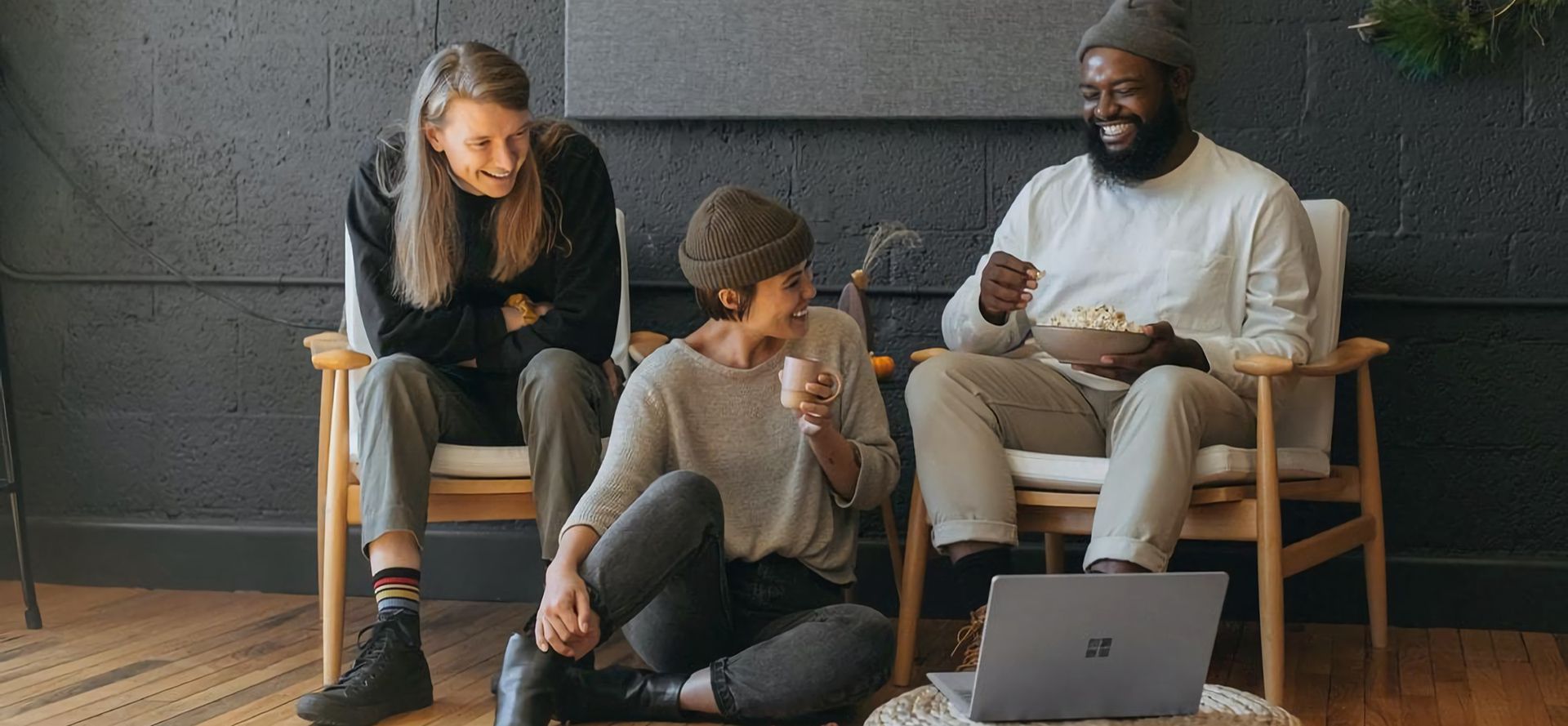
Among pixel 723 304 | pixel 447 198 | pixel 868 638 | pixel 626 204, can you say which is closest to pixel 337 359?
pixel 447 198

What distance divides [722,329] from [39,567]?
2.15 m

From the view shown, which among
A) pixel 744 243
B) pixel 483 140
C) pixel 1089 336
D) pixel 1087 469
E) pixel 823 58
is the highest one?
pixel 823 58

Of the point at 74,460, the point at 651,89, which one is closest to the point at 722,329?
the point at 651,89

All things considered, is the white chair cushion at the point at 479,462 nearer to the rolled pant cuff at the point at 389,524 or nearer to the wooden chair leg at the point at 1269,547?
the rolled pant cuff at the point at 389,524

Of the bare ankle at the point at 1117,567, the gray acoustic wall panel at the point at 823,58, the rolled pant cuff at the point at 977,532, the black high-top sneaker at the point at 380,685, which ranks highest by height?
the gray acoustic wall panel at the point at 823,58

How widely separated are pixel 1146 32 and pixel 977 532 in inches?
38.0

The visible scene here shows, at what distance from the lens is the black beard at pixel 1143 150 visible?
105 inches

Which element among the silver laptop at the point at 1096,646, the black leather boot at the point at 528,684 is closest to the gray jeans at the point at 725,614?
the black leather boot at the point at 528,684

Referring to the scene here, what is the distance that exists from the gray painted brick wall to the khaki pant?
635mm

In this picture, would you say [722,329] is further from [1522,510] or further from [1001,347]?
[1522,510]

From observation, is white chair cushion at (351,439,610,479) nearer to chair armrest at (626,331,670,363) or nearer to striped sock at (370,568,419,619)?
striped sock at (370,568,419,619)

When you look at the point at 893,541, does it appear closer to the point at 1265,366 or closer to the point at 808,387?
the point at 1265,366

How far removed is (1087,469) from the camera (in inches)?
93.7

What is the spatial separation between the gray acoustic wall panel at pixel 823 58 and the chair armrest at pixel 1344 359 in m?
0.74
